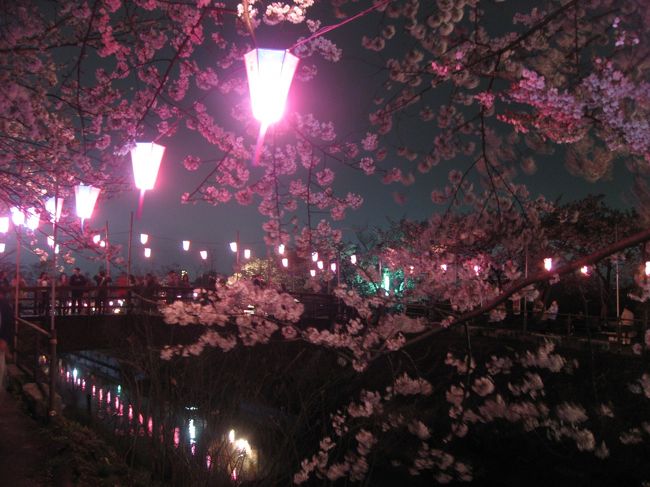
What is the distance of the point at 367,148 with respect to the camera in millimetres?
7133

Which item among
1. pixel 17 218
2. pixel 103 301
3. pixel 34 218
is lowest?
pixel 103 301

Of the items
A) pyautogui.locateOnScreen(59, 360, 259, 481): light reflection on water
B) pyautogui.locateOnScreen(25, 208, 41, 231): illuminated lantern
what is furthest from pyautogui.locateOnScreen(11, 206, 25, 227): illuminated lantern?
pyautogui.locateOnScreen(59, 360, 259, 481): light reflection on water

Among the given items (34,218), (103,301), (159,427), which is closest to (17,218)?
(34,218)

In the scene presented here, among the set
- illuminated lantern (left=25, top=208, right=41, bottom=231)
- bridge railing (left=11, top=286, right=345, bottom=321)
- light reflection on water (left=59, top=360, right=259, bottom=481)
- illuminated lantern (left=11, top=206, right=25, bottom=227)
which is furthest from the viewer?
bridge railing (left=11, top=286, right=345, bottom=321)

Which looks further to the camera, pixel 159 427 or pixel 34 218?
pixel 34 218

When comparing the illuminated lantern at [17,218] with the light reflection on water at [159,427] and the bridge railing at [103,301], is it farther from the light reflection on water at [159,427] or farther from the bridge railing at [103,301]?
the bridge railing at [103,301]

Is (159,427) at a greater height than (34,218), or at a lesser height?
lesser

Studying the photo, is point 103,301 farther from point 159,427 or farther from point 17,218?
point 159,427

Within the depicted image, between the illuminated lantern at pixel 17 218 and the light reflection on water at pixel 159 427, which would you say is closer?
the light reflection on water at pixel 159 427

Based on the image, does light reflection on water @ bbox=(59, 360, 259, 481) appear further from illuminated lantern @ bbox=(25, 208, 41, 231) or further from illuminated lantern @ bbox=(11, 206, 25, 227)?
illuminated lantern @ bbox=(11, 206, 25, 227)

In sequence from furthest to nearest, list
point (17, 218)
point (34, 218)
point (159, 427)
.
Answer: point (17, 218) < point (34, 218) < point (159, 427)

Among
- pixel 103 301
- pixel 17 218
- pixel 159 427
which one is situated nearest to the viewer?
pixel 159 427

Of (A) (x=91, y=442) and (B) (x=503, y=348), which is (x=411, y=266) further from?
(A) (x=91, y=442)

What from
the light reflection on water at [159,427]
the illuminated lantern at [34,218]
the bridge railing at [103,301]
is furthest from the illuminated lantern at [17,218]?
the bridge railing at [103,301]
